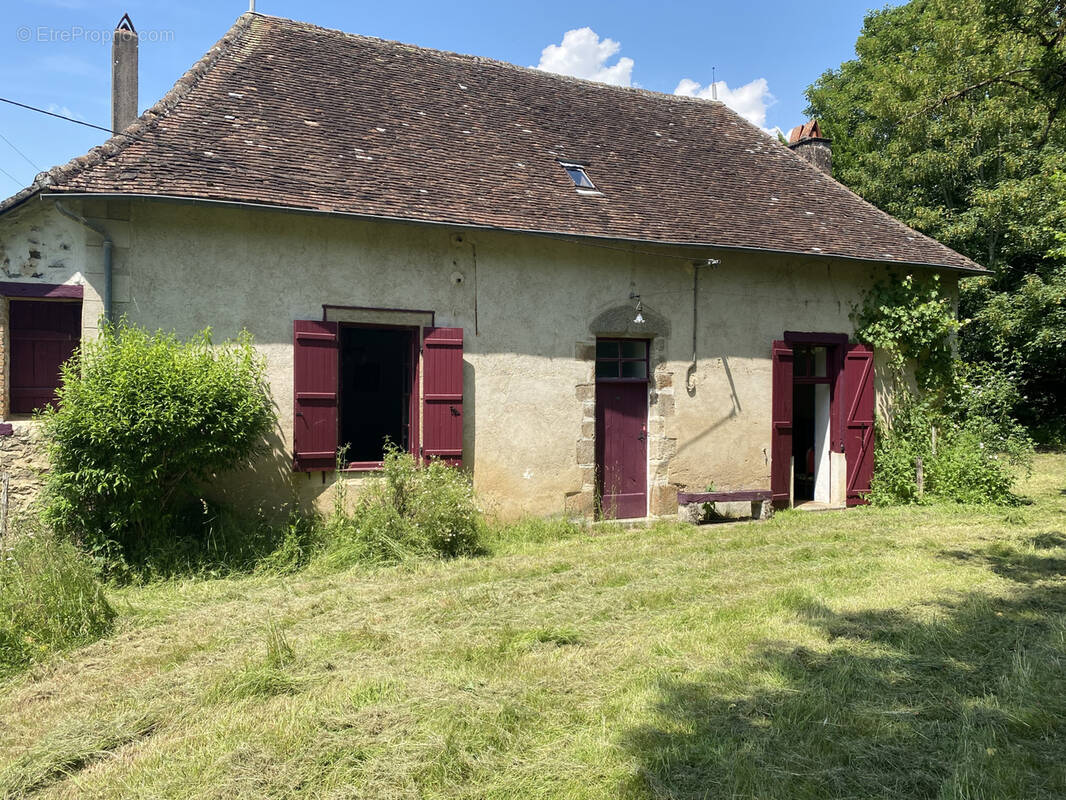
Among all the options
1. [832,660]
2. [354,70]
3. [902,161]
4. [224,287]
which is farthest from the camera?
[902,161]

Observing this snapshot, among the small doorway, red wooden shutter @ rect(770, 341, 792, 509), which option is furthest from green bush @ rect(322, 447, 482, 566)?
red wooden shutter @ rect(770, 341, 792, 509)

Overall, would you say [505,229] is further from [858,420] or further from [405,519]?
[858,420]

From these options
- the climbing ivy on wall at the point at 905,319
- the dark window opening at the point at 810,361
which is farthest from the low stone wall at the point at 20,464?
the climbing ivy on wall at the point at 905,319

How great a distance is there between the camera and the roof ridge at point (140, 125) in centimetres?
627

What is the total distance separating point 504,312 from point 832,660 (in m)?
5.08

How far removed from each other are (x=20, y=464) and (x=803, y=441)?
33.0ft

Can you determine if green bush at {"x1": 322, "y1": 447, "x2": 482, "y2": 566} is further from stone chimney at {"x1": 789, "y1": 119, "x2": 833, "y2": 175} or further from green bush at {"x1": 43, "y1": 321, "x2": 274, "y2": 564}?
stone chimney at {"x1": 789, "y1": 119, "x2": 833, "y2": 175}

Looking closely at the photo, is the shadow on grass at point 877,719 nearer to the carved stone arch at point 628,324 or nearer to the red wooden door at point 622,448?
the red wooden door at point 622,448

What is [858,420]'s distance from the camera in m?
10.2

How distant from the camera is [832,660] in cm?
434

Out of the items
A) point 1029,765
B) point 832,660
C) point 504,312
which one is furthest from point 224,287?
point 1029,765

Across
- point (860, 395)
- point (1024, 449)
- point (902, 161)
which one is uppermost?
point (902, 161)

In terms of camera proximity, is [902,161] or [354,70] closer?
[354,70]

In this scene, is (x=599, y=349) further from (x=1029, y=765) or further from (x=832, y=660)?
(x=1029, y=765)
